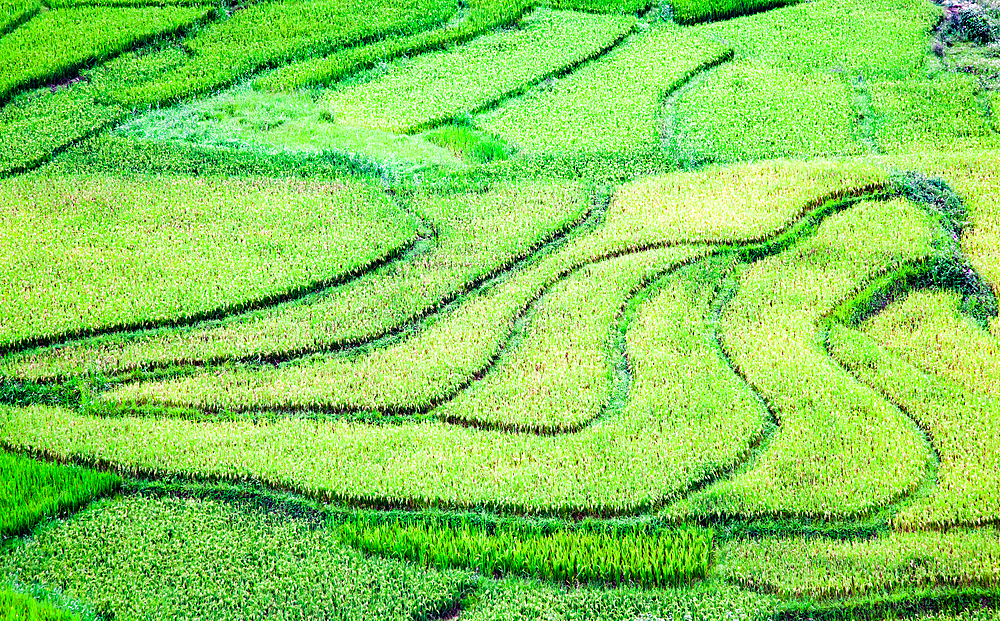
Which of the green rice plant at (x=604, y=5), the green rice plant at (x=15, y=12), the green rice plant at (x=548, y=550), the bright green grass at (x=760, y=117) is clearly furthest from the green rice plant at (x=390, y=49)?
the green rice plant at (x=548, y=550)

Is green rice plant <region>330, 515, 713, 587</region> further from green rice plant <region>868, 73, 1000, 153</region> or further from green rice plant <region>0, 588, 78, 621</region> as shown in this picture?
green rice plant <region>868, 73, 1000, 153</region>

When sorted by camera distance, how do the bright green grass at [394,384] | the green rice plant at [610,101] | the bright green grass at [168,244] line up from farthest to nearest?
1. the green rice plant at [610,101]
2. the bright green grass at [168,244]
3. the bright green grass at [394,384]

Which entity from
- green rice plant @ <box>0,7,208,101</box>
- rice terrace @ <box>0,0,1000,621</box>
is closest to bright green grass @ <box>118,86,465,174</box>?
rice terrace @ <box>0,0,1000,621</box>

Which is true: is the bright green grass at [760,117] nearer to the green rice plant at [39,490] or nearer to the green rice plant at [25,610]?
the green rice plant at [39,490]

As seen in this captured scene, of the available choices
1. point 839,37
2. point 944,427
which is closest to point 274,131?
point 839,37

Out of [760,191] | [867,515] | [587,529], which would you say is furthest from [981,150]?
[587,529]

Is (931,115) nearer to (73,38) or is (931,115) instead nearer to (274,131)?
(274,131)
